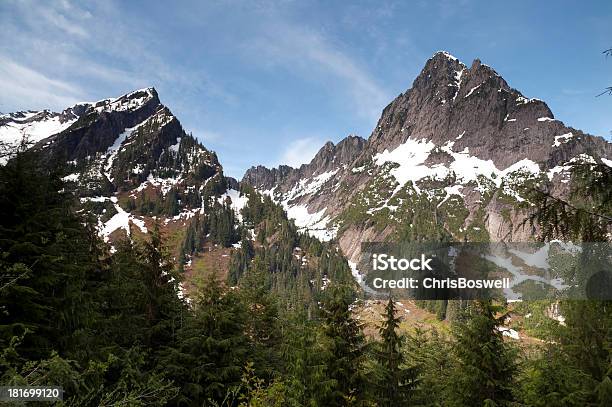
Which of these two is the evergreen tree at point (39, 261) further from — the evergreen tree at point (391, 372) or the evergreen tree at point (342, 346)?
the evergreen tree at point (391, 372)

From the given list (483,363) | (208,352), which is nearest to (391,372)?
(483,363)

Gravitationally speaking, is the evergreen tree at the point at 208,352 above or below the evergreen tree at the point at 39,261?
below

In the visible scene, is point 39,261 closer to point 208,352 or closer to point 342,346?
point 208,352

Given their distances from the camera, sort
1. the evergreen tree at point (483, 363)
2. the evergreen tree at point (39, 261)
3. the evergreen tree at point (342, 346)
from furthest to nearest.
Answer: the evergreen tree at point (483, 363), the evergreen tree at point (342, 346), the evergreen tree at point (39, 261)

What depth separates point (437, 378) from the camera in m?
24.4

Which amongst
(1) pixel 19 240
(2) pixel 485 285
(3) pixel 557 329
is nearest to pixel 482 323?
(2) pixel 485 285

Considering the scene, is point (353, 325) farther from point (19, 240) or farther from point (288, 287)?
point (288, 287)

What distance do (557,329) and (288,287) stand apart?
148 meters

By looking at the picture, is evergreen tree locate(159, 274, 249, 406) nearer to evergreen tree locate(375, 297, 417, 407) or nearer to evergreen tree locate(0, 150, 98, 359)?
Answer: evergreen tree locate(0, 150, 98, 359)

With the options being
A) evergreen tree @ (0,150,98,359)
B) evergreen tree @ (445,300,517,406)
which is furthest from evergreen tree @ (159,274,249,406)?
evergreen tree @ (445,300,517,406)

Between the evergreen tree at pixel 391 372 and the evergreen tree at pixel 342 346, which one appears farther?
the evergreen tree at pixel 391 372

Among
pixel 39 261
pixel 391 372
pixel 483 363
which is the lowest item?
pixel 391 372

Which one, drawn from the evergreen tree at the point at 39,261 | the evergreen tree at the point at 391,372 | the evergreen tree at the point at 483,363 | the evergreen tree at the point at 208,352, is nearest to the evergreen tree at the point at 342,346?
the evergreen tree at the point at 391,372

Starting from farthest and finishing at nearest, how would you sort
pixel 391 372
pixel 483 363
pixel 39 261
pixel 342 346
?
pixel 391 372, pixel 483 363, pixel 342 346, pixel 39 261
